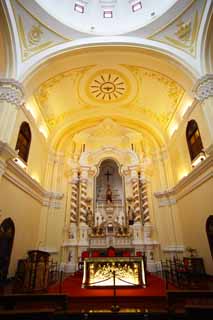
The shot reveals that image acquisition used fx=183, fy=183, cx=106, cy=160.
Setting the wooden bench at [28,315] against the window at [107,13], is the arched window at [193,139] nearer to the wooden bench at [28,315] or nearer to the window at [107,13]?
the window at [107,13]

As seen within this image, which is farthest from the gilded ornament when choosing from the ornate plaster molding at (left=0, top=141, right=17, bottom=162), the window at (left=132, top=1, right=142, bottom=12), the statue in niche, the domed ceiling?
the statue in niche

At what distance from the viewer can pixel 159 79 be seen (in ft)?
31.1

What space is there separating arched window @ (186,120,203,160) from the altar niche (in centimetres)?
494

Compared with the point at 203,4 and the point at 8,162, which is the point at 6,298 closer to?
the point at 8,162

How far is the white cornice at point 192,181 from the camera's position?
21.9 ft

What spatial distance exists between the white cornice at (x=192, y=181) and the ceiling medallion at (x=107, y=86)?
6.11 m

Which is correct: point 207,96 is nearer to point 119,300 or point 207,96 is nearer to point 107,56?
point 107,56

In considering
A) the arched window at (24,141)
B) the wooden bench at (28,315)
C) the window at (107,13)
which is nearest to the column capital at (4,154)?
the arched window at (24,141)

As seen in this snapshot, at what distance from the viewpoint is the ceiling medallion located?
997 cm

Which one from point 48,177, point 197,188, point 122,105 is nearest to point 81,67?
point 122,105

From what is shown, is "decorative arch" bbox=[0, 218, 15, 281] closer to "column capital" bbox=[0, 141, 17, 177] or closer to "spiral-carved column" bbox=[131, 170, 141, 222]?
"column capital" bbox=[0, 141, 17, 177]

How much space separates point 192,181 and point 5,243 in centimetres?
775

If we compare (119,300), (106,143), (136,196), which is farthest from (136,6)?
(119,300)

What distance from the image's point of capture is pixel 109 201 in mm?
11055
